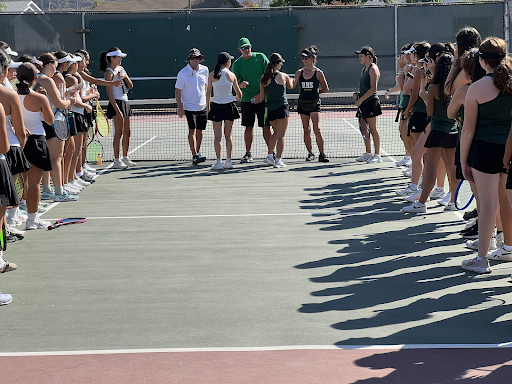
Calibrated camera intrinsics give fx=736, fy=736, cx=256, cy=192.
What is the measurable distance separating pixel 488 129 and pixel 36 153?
4.67 m

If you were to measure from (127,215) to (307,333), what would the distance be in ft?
14.9

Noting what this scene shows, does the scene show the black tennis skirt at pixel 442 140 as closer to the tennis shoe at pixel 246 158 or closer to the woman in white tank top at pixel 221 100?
the woman in white tank top at pixel 221 100

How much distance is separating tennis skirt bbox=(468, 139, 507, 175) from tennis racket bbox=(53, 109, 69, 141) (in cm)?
524

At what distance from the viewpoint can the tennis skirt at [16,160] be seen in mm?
6465

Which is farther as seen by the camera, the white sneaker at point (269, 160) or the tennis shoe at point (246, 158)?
the tennis shoe at point (246, 158)

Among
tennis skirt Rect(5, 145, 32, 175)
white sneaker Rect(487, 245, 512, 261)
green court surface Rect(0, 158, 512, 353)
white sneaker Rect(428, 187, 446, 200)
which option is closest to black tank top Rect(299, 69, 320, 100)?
green court surface Rect(0, 158, 512, 353)

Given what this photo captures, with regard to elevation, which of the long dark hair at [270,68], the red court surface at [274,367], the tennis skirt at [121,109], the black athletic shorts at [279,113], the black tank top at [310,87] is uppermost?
the long dark hair at [270,68]

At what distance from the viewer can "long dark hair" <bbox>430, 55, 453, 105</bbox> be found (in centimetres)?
734

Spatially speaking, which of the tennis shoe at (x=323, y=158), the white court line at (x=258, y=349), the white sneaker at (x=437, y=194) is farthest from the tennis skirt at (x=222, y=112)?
the white court line at (x=258, y=349)

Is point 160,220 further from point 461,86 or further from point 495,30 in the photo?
point 495,30

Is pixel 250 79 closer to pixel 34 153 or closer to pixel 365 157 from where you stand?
pixel 365 157

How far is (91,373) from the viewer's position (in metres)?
4.19

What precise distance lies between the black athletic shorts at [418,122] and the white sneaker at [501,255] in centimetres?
326

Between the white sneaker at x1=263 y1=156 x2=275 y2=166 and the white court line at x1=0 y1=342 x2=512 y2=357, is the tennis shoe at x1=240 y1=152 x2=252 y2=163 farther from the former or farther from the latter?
the white court line at x1=0 y1=342 x2=512 y2=357
